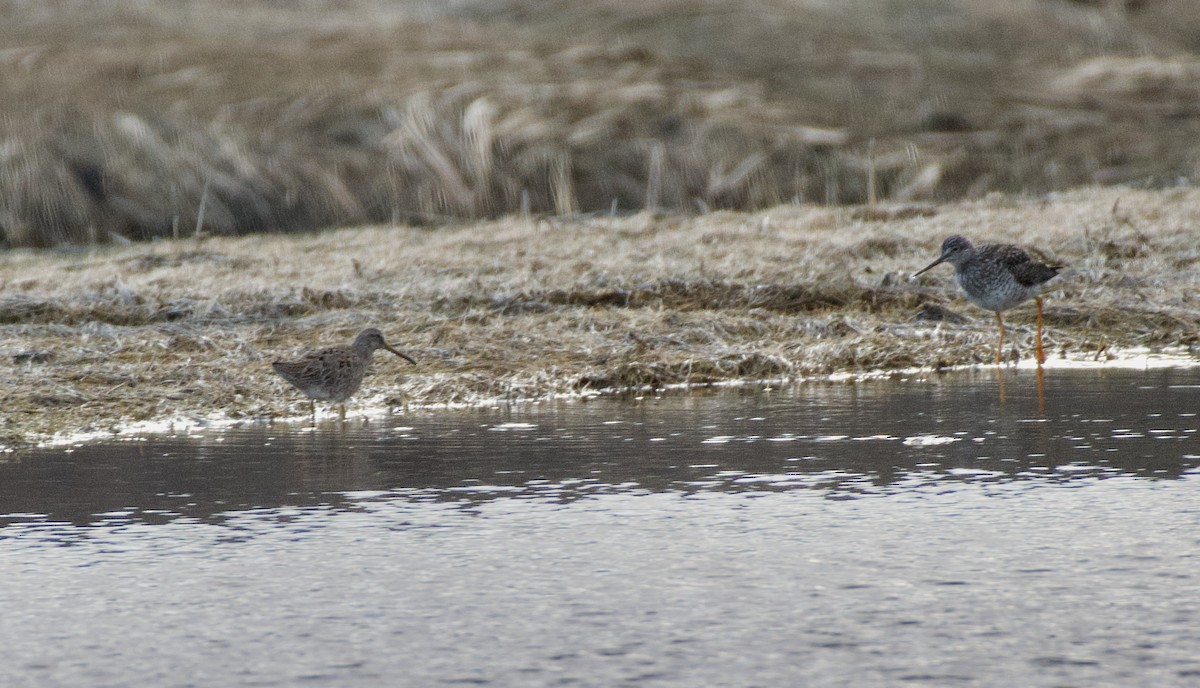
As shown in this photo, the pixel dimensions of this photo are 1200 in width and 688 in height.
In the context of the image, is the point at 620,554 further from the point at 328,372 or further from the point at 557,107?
the point at 557,107

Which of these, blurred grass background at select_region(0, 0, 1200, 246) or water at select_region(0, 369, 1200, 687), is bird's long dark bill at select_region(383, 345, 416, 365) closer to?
water at select_region(0, 369, 1200, 687)

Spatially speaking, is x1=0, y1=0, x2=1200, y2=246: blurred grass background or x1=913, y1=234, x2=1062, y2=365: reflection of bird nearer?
x1=913, y1=234, x2=1062, y2=365: reflection of bird

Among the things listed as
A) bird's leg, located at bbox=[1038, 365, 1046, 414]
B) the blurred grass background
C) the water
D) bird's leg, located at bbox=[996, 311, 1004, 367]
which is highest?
the blurred grass background

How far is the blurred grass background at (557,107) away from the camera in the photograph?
18.9m

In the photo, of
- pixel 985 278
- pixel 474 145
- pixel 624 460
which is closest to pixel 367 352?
pixel 624 460

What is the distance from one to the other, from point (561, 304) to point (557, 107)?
750 centimetres

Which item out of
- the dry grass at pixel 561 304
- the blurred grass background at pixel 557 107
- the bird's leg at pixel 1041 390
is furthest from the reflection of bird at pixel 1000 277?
the blurred grass background at pixel 557 107

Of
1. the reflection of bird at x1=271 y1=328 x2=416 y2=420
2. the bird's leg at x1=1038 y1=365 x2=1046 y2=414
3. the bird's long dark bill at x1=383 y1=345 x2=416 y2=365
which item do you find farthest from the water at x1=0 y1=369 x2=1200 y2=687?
the bird's long dark bill at x1=383 y1=345 x2=416 y2=365

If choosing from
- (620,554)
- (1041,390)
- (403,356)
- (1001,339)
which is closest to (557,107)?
(1001,339)

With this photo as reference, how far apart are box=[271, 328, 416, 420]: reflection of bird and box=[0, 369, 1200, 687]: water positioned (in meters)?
0.39

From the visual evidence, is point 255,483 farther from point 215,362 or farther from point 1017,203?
point 1017,203

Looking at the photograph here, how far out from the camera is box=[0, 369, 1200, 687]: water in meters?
4.89

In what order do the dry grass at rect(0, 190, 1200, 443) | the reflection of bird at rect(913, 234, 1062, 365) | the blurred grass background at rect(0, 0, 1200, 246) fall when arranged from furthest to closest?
the blurred grass background at rect(0, 0, 1200, 246) → the reflection of bird at rect(913, 234, 1062, 365) → the dry grass at rect(0, 190, 1200, 443)

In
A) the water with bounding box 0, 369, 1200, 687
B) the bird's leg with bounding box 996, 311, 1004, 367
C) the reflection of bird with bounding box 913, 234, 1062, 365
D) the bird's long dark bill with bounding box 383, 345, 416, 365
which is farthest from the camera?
the reflection of bird with bounding box 913, 234, 1062, 365
